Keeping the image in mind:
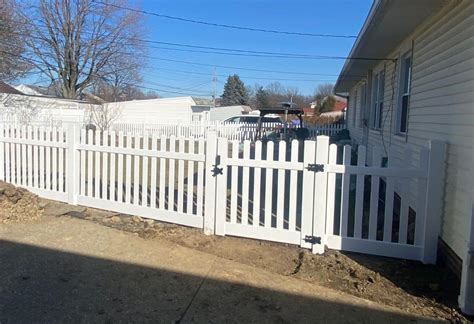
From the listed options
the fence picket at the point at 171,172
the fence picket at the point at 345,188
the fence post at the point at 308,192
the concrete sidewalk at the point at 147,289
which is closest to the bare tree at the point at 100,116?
the fence picket at the point at 171,172

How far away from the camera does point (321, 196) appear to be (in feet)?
15.3

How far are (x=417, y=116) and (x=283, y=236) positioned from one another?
127 inches

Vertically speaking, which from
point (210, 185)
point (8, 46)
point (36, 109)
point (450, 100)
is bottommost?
point (210, 185)

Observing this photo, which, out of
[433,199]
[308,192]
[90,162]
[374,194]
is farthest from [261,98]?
[433,199]

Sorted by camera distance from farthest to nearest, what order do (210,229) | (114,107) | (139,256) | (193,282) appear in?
(114,107) < (210,229) < (139,256) < (193,282)

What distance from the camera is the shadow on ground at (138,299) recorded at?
325cm

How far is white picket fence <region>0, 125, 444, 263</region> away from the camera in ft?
14.7

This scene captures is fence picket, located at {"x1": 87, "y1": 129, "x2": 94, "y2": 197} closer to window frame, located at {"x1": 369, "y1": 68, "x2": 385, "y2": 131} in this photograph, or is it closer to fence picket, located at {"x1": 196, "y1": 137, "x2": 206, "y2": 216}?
fence picket, located at {"x1": 196, "y1": 137, "x2": 206, "y2": 216}

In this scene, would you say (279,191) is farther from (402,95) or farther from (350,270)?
(402,95)

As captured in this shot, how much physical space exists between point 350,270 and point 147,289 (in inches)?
77.5

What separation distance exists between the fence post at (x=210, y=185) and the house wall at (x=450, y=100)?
2078 mm

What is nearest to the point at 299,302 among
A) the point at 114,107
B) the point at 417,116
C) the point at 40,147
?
the point at 417,116

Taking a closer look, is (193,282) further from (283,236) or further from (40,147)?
(40,147)

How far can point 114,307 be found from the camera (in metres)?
3.37
